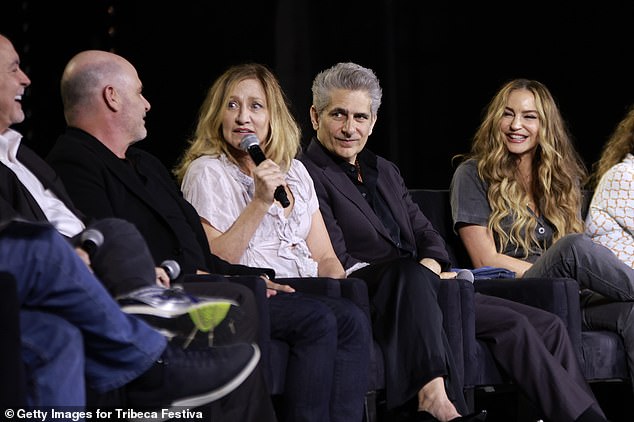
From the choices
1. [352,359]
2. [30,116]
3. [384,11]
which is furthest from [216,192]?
[384,11]

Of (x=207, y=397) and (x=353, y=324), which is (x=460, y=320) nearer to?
(x=353, y=324)

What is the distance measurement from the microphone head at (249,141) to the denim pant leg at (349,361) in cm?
57

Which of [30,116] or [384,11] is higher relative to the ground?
[384,11]

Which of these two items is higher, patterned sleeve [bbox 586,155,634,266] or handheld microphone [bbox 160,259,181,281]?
patterned sleeve [bbox 586,155,634,266]

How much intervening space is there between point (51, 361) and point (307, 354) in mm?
1022

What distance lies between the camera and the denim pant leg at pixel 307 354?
2.74 meters

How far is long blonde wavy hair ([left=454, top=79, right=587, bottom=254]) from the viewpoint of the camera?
3922 mm

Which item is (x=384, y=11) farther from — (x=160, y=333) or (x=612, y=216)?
(x=160, y=333)

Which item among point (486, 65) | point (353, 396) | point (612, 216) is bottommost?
point (353, 396)

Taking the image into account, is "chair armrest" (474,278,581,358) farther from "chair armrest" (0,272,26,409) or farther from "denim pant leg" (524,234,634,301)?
"chair armrest" (0,272,26,409)

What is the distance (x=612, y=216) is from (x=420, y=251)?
71 centimetres

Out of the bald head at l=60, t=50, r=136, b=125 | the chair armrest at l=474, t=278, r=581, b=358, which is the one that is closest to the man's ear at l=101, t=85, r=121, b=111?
the bald head at l=60, t=50, r=136, b=125

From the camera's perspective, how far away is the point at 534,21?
495 centimetres

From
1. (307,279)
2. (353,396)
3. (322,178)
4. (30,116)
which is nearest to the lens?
(353,396)
